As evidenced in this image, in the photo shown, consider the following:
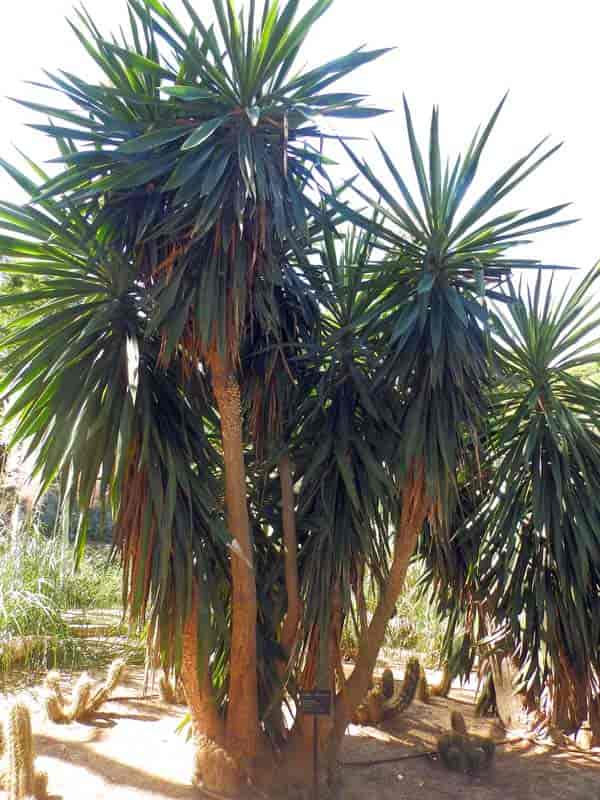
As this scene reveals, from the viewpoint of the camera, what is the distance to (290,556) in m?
4.78

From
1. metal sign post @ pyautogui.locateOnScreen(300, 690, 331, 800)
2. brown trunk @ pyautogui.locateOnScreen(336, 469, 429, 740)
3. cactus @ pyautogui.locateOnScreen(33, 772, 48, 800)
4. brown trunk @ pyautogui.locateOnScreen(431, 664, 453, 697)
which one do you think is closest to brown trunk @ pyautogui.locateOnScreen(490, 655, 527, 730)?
brown trunk @ pyautogui.locateOnScreen(431, 664, 453, 697)

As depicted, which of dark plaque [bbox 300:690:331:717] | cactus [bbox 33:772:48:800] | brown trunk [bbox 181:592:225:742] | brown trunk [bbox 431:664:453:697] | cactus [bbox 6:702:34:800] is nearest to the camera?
cactus [bbox 6:702:34:800]

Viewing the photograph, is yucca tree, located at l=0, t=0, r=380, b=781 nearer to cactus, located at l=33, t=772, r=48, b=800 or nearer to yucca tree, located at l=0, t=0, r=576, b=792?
yucca tree, located at l=0, t=0, r=576, b=792

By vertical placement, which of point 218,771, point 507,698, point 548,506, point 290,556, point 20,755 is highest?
point 548,506

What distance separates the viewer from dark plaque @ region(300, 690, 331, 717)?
14.3 ft

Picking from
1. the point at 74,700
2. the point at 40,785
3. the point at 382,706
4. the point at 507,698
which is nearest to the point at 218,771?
the point at 40,785

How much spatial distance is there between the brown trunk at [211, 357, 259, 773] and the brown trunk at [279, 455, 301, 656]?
0.81 feet

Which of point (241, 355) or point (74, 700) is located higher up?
point (241, 355)

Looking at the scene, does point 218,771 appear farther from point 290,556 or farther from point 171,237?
point 171,237

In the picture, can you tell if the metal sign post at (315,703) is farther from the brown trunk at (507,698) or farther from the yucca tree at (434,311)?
the brown trunk at (507,698)

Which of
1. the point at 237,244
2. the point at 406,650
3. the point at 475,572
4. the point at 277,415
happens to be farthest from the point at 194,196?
the point at 406,650

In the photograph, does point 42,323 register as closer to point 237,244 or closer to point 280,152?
point 237,244

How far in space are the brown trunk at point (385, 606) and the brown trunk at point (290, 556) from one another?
1.63 feet

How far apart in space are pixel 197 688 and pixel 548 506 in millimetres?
2528
